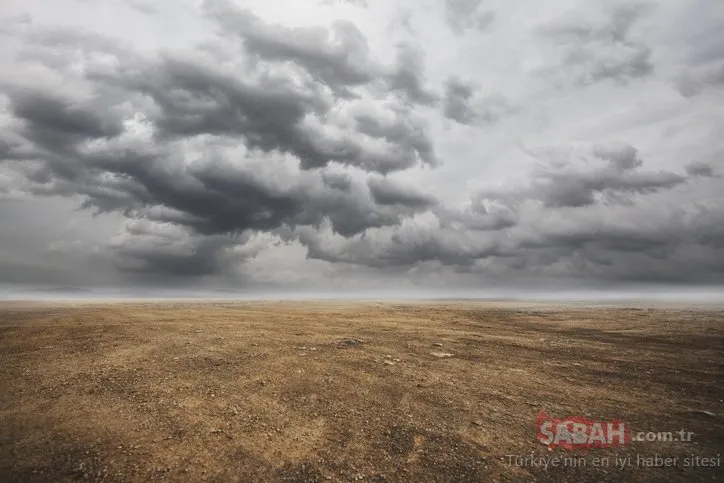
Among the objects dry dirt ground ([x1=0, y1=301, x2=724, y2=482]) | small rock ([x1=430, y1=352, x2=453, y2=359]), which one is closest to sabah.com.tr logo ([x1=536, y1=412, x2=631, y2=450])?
dry dirt ground ([x1=0, y1=301, x2=724, y2=482])

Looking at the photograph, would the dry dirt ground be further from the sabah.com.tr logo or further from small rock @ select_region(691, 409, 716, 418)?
the sabah.com.tr logo

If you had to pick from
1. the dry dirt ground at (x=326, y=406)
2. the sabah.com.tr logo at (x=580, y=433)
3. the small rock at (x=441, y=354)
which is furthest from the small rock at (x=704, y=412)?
the small rock at (x=441, y=354)

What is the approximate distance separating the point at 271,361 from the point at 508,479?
1132 cm

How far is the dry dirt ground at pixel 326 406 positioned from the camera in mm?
8594

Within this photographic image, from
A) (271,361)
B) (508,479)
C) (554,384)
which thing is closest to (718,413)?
(554,384)

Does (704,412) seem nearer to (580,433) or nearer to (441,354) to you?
(580,433)

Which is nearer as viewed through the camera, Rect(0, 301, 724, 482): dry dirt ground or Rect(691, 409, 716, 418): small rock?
Rect(0, 301, 724, 482): dry dirt ground

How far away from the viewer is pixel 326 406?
11945mm

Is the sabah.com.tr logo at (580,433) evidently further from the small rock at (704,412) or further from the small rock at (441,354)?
the small rock at (441,354)

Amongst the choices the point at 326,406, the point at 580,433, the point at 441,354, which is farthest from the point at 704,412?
the point at 326,406

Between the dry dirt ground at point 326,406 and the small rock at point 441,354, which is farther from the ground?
the small rock at point 441,354

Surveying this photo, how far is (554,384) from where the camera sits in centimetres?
1441

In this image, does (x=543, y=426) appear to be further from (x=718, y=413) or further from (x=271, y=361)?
(x=271, y=361)

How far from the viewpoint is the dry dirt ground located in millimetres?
8594
